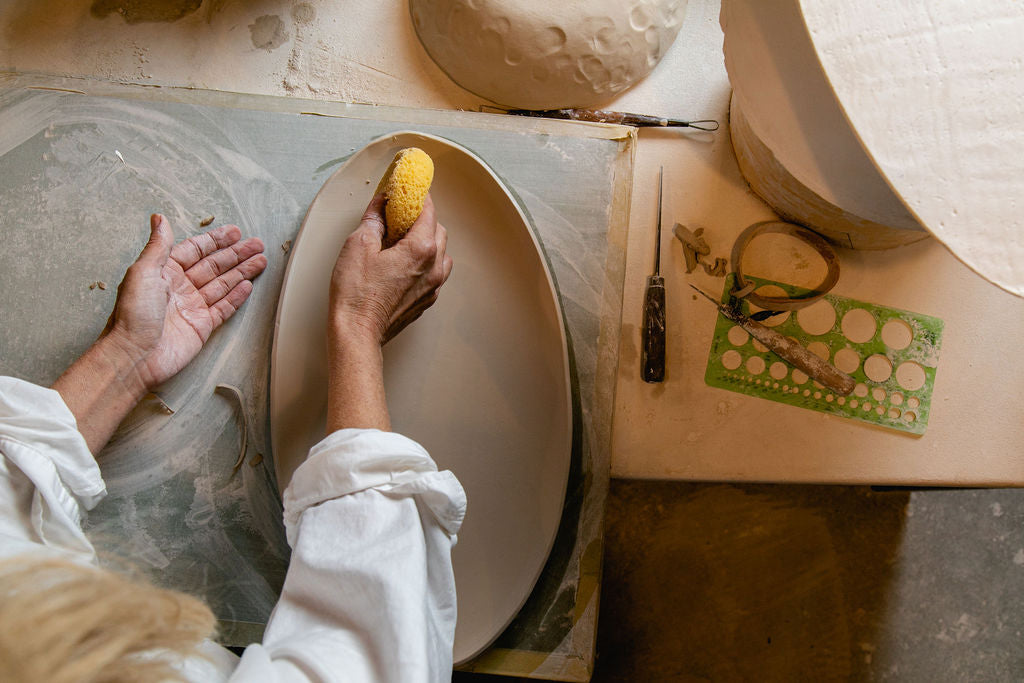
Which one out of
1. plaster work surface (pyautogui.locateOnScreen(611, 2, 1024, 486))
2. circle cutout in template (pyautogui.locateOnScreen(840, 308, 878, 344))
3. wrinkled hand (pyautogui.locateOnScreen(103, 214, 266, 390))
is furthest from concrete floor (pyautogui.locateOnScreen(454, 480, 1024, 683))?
wrinkled hand (pyautogui.locateOnScreen(103, 214, 266, 390))

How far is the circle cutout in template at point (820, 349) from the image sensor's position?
0.95 m

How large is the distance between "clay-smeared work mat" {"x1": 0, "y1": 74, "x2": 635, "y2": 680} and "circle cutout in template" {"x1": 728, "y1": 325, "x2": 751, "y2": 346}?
0.19 metres

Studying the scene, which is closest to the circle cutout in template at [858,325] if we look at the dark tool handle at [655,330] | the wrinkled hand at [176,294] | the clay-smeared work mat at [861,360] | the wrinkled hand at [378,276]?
the clay-smeared work mat at [861,360]

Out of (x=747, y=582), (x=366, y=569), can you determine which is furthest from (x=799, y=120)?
(x=747, y=582)

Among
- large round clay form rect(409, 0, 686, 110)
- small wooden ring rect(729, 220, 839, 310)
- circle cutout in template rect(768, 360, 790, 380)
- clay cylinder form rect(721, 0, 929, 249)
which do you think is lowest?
circle cutout in template rect(768, 360, 790, 380)

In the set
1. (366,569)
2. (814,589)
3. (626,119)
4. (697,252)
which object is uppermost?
(626,119)

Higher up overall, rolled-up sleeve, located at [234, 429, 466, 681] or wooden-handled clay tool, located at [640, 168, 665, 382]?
wooden-handled clay tool, located at [640, 168, 665, 382]

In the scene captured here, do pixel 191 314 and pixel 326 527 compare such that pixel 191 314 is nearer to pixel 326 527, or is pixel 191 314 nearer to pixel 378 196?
pixel 378 196

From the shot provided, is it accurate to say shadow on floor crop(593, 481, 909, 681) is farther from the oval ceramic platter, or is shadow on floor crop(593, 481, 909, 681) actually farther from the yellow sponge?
the yellow sponge

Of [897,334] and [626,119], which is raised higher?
[626,119]

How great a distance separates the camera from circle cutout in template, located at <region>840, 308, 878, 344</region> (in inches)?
37.2

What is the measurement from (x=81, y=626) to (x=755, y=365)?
2.90 feet

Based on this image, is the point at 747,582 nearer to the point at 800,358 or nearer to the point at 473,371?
the point at 800,358

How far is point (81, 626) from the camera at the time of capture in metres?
0.42
